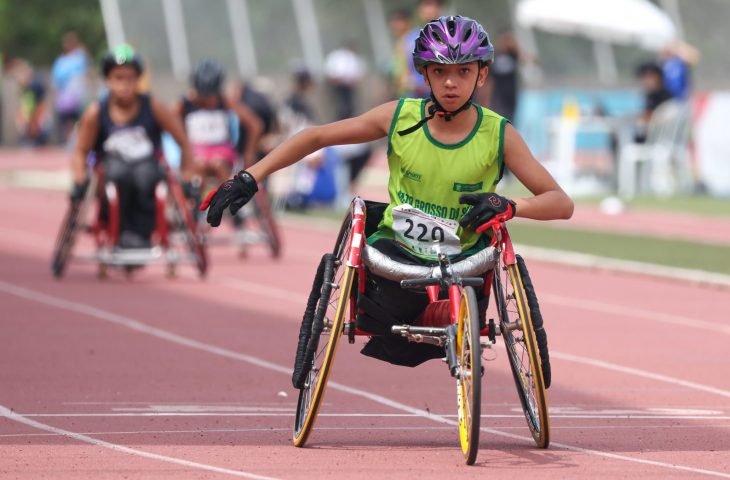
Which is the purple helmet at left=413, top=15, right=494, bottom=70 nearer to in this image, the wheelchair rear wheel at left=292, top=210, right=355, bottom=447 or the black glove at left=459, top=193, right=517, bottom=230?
the black glove at left=459, top=193, right=517, bottom=230

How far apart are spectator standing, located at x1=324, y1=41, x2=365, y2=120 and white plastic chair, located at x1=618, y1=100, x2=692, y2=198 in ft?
36.8

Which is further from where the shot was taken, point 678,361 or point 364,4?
point 364,4

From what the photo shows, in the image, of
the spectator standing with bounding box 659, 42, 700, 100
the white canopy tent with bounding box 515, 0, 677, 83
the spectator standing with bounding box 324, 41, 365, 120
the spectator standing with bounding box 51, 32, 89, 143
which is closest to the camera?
the spectator standing with bounding box 659, 42, 700, 100

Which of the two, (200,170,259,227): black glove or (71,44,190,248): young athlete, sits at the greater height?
(71,44,190,248): young athlete

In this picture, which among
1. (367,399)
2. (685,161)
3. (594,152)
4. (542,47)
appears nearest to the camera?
(367,399)

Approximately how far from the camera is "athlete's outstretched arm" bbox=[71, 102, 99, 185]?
16266 mm

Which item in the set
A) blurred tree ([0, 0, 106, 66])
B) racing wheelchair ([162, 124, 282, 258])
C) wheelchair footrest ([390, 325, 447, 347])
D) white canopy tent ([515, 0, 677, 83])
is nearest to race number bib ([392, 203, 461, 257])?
wheelchair footrest ([390, 325, 447, 347])

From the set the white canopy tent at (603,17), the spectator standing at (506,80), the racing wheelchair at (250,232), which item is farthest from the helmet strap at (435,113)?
the white canopy tent at (603,17)

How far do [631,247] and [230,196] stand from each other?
1317cm

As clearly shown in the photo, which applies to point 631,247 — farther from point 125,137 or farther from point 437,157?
point 437,157

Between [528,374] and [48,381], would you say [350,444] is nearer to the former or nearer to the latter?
[528,374]

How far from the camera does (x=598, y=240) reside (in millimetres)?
21906

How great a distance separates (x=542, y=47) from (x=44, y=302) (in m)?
26.3

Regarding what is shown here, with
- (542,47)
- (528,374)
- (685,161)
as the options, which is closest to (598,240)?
(685,161)
